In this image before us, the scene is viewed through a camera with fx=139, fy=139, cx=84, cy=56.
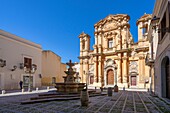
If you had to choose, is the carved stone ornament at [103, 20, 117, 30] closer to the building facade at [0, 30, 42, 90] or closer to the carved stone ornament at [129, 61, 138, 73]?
the carved stone ornament at [129, 61, 138, 73]

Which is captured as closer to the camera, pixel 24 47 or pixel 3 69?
pixel 3 69

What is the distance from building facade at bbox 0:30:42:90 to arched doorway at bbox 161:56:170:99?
52.4ft

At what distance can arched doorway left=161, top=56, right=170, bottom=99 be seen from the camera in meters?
8.84

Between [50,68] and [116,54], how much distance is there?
13259 mm

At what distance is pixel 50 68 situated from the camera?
2766 centimetres

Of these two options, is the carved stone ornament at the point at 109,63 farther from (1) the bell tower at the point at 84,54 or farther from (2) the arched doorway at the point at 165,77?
(2) the arched doorway at the point at 165,77

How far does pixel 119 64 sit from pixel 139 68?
9.82 ft

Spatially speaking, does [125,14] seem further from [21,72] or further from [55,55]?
[21,72]

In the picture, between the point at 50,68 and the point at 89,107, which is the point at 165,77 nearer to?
the point at 89,107

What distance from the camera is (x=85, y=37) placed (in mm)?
26641

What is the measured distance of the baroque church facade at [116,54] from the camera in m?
20.3

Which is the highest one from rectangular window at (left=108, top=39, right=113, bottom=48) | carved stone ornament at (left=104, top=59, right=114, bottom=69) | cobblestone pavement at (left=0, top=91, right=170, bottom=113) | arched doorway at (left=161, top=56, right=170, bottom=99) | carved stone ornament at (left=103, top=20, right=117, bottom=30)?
carved stone ornament at (left=103, top=20, right=117, bottom=30)

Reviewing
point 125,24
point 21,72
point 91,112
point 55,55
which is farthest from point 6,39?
point 125,24

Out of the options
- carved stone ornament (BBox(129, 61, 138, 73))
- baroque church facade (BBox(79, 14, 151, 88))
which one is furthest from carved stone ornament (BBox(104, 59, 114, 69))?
carved stone ornament (BBox(129, 61, 138, 73))
